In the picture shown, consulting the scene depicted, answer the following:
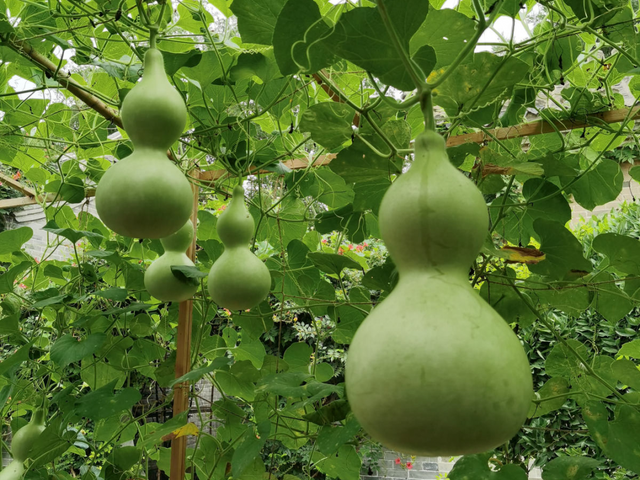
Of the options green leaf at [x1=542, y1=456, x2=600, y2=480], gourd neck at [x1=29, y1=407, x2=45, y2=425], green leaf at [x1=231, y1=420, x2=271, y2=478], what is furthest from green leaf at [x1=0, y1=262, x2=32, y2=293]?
green leaf at [x1=542, y1=456, x2=600, y2=480]

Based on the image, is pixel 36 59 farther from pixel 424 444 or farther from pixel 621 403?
pixel 621 403

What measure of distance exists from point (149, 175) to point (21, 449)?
775 millimetres

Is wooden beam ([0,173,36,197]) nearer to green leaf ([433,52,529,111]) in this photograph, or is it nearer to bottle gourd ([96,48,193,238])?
bottle gourd ([96,48,193,238])

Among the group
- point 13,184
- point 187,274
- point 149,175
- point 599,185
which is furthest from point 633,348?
point 13,184

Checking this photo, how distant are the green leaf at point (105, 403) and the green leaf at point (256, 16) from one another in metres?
0.60

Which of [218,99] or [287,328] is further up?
[287,328]

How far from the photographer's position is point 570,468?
689 mm

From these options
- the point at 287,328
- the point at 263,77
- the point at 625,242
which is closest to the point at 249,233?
the point at 263,77

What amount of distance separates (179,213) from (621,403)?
59cm

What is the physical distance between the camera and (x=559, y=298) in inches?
31.5

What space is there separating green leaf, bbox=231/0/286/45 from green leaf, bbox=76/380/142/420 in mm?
595

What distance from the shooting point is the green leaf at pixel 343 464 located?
3.15 ft

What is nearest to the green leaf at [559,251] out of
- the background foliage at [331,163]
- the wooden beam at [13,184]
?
the background foliage at [331,163]

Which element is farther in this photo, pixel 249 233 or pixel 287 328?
pixel 287 328
